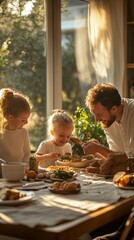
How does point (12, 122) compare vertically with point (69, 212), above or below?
above

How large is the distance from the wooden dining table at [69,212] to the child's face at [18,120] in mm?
789

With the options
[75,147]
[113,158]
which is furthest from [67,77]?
[113,158]

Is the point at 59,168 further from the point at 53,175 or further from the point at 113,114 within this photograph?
the point at 113,114

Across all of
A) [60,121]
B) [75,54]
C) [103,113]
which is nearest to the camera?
[103,113]

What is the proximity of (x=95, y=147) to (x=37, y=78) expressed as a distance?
163 centimetres

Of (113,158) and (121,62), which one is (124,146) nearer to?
(113,158)

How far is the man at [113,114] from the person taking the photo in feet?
10.2

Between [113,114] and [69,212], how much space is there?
1509mm

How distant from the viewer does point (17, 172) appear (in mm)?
2307

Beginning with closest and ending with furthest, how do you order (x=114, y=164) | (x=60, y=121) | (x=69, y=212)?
(x=69, y=212)
(x=114, y=164)
(x=60, y=121)

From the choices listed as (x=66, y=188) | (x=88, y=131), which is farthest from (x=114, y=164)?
(x=88, y=131)

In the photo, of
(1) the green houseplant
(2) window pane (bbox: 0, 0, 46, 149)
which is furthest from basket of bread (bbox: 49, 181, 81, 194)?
(2) window pane (bbox: 0, 0, 46, 149)

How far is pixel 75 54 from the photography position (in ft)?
15.4

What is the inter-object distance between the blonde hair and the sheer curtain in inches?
68.4
